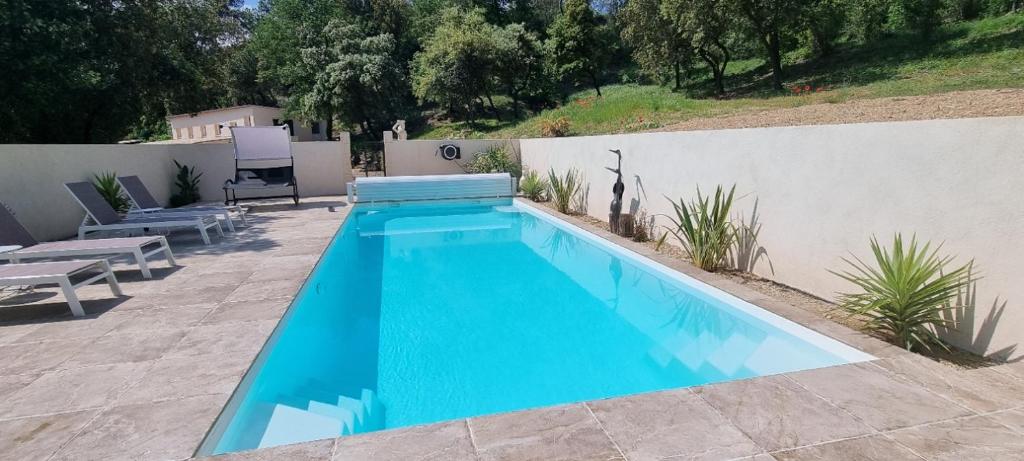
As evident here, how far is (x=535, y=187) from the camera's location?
11703 millimetres

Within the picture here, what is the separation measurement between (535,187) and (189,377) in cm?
933

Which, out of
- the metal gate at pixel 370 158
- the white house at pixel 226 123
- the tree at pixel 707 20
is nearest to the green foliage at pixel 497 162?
the metal gate at pixel 370 158

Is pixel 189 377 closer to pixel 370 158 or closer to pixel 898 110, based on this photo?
pixel 898 110

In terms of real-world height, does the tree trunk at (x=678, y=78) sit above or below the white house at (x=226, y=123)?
above

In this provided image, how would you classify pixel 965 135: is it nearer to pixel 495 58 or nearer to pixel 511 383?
pixel 511 383

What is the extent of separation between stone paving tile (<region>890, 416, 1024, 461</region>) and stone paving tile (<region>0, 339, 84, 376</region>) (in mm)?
4802

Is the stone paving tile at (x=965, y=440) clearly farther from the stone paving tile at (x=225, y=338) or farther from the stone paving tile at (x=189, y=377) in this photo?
the stone paving tile at (x=225, y=338)

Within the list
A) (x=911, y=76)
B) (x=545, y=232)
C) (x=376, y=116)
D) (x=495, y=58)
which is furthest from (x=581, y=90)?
(x=545, y=232)

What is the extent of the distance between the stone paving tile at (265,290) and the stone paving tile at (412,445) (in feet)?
8.20

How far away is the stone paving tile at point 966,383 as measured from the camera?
2496mm

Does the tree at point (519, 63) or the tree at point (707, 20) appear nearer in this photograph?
the tree at point (707, 20)

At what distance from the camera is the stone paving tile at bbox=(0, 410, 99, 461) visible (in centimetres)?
223

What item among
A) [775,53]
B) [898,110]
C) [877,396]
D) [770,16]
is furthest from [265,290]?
[775,53]

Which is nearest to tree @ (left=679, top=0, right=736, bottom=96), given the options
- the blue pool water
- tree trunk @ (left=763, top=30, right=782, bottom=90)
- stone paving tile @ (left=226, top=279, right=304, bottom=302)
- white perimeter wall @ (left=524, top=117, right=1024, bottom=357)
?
tree trunk @ (left=763, top=30, right=782, bottom=90)
